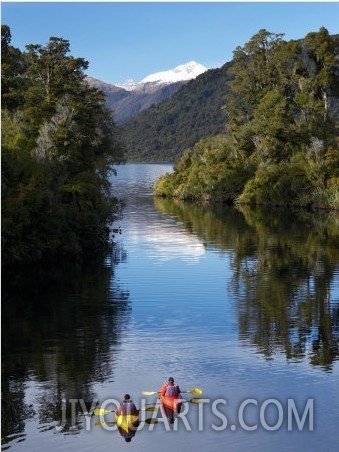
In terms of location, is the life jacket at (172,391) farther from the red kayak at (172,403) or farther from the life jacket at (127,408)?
the life jacket at (127,408)

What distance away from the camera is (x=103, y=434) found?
25.0 metres

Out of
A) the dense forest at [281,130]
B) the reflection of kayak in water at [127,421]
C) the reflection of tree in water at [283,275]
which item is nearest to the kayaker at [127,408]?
the reflection of kayak in water at [127,421]

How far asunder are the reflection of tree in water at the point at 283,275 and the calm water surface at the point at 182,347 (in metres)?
0.14

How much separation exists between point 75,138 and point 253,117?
Result: 2423 inches

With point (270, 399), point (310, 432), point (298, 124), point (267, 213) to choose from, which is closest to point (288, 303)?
point (270, 399)

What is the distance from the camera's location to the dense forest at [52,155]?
171 ft

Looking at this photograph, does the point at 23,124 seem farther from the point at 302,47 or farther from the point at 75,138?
the point at 302,47

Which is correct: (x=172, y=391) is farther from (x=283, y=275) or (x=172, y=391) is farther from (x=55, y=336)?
(x=283, y=275)

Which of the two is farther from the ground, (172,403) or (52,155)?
(52,155)

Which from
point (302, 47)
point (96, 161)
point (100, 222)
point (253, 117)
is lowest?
point (100, 222)

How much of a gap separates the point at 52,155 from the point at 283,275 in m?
19.6

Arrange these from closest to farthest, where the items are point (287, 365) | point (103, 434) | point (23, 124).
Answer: point (103, 434)
point (287, 365)
point (23, 124)

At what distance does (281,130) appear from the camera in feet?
356

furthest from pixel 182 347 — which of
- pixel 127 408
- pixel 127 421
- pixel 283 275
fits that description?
pixel 283 275
